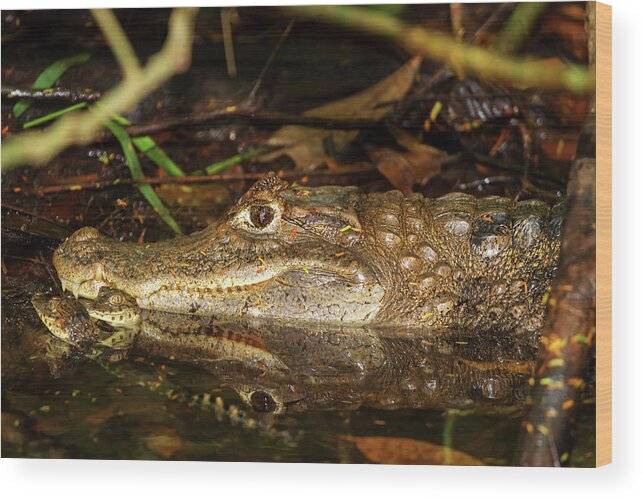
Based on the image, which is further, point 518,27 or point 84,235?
point 84,235

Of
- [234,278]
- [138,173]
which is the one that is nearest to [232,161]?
[138,173]

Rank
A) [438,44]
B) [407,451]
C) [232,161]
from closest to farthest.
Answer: [407,451] → [438,44] → [232,161]

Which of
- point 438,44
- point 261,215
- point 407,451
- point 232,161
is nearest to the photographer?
point 407,451

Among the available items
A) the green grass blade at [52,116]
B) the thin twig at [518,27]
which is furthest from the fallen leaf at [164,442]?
the thin twig at [518,27]

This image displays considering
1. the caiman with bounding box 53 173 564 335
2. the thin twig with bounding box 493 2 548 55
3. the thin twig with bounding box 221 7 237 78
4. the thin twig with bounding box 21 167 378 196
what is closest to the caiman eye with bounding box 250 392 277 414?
the caiman with bounding box 53 173 564 335

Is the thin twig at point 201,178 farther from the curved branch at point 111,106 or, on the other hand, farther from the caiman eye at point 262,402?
the caiman eye at point 262,402

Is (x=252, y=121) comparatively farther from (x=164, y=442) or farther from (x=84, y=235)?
(x=164, y=442)
